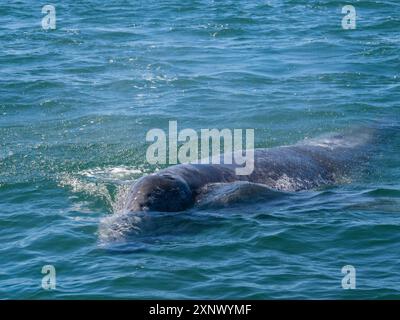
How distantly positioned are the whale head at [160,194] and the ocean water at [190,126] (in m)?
0.22

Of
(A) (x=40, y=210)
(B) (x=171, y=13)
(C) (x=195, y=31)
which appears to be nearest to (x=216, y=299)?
(A) (x=40, y=210)

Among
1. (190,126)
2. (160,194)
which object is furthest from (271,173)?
(190,126)

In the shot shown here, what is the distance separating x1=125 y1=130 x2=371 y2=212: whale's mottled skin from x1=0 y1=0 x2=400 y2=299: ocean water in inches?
12.7

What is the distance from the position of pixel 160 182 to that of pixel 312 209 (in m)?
2.22

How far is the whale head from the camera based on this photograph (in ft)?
37.7

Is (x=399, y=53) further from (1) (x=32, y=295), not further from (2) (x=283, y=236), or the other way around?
(1) (x=32, y=295)

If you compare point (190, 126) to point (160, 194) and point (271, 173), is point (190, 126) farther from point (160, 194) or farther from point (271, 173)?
point (160, 194)

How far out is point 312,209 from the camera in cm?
1226

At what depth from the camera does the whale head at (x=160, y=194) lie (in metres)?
11.5

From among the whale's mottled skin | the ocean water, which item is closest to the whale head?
the whale's mottled skin

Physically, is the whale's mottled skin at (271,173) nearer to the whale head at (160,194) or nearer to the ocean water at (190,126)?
the whale head at (160,194)

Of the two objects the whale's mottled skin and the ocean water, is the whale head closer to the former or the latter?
the whale's mottled skin

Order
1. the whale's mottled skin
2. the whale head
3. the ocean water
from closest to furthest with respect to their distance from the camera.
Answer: the ocean water, the whale head, the whale's mottled skin

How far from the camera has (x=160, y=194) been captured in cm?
1156
